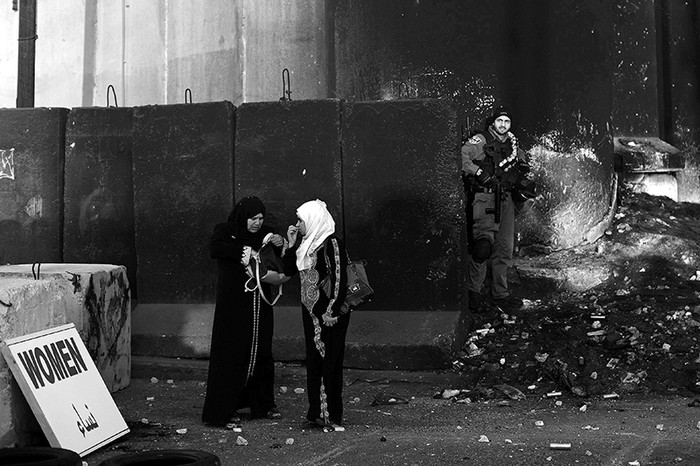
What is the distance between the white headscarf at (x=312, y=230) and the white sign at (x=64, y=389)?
1.67m

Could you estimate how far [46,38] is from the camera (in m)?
16.1

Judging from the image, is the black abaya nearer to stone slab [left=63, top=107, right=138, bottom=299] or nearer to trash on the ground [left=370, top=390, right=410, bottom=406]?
trash on the ground [left=370, top=390, right=410, bottom=406]

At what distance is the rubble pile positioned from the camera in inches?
343

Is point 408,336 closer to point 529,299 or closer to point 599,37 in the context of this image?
point 529,299

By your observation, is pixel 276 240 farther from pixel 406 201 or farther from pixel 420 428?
pixel 406 201

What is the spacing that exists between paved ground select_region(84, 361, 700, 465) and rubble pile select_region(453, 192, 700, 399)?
254 mm

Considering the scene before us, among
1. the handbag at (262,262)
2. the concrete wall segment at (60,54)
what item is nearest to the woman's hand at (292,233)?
the handbag at (262,262)

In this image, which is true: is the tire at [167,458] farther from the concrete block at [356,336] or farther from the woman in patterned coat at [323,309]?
the concrete block at [356,336]

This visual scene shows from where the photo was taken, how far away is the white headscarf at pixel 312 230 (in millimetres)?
7461

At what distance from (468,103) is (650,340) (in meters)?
3.93

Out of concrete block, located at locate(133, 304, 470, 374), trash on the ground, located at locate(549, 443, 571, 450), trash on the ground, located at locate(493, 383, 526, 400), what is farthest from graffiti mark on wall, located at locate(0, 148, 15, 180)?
trash on the ground, located at locate(549, 443, 571, 450)

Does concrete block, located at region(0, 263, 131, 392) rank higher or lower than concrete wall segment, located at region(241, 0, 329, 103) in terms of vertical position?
lower

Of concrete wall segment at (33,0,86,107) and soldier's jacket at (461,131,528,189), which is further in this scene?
concrete wall segment at (33,0,86,107)

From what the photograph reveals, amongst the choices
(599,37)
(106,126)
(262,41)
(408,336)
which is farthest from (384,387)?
(262,41)
